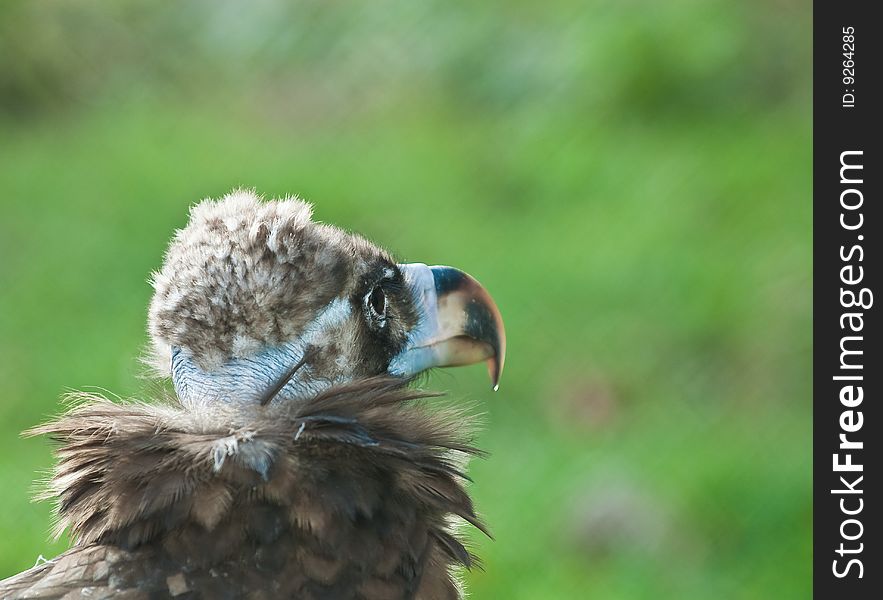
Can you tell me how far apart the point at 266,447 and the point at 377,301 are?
52 cm

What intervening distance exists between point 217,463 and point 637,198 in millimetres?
5815

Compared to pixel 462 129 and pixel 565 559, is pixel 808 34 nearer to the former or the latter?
pixel 462 129

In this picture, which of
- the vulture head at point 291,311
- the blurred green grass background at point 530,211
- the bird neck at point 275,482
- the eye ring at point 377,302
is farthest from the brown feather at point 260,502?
the blurred green grass background at point 530,211

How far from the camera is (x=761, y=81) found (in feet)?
30.3

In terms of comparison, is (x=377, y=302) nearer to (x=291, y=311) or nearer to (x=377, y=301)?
(x=377, y=301)

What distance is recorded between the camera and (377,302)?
3.13 m

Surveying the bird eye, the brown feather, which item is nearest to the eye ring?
the bird eye

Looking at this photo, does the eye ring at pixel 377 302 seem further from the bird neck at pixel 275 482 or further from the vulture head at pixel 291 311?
the bird neck at pixel 275 482
